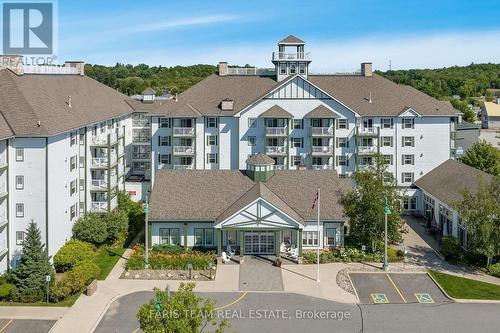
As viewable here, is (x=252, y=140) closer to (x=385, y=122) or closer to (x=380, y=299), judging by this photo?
(x=385, y=122)

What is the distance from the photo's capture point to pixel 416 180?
62.2 metres

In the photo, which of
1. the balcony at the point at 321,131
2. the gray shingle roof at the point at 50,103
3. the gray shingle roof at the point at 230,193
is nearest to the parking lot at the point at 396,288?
the gray shingle roof at the point at 230,193

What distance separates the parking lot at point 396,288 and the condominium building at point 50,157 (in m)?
23.8

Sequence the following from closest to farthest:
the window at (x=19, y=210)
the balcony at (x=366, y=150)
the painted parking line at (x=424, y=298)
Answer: the painted parking line at (x=424, y=298), the window at (x=19, y=210), the balcony at (x=366, y=150)

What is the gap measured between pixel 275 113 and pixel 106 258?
965 inches

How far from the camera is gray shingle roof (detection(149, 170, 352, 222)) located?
46781 mm

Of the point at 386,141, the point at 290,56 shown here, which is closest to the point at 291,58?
the point at 290,56

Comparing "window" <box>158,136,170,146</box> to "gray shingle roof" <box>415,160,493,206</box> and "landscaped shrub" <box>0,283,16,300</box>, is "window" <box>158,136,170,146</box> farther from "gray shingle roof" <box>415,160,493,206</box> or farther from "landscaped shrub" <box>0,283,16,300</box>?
"gray shingle roof" <box>415,160,493,206</box>

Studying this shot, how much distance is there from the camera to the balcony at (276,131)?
5962cm

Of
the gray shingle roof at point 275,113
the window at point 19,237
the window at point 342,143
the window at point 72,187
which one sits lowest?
the window at point 19,237

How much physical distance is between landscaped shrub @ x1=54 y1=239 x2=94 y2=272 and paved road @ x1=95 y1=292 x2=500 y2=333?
7114mm

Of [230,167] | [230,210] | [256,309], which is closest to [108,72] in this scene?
[230,167]

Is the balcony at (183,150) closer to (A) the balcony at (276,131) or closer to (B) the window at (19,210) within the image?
(A) the balcony at (276,131)

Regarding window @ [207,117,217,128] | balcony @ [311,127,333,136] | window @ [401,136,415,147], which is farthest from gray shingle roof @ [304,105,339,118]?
window @ [207,117,217,128]
